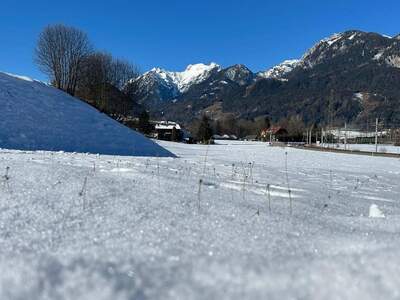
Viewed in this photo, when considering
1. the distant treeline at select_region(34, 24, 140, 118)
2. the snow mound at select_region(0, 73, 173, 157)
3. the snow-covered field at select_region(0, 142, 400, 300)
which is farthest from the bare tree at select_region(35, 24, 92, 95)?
the snow-covered field at select_region(0, 142, 400, 300)

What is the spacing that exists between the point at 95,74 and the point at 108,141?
123ft

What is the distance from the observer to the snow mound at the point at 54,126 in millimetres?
16672

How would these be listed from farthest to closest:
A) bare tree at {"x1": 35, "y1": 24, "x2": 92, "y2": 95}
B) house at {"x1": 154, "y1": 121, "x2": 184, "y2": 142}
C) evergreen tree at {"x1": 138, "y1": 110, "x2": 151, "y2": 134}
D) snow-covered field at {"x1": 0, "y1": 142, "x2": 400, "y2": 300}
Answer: house at {"x1": 154, "y1": 121, "x2": 184, "y2": 142}, evergreen tree at {"x1": 138, "y1": 110, "x2": 151, "y2": 134}, bare tree at {"x1": 35, "y1": 24, "x2": 92, "y2": 95}, snow-covered field at {"x1": 0, "y1": 142, "x2": 400, "y2": 300}

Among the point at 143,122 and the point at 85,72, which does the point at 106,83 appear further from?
the point at 143,122

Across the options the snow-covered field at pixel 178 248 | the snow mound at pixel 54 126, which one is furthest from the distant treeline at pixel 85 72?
the snow-covered field at pixel 178 248

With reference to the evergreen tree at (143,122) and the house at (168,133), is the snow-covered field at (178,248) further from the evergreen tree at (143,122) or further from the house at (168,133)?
the house at (168,133)

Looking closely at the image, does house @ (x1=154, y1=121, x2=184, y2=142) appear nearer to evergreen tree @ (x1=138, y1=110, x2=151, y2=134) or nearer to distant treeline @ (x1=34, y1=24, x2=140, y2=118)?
evergreen tree @ (x1=138, y1=110, x2=151, y2=134)

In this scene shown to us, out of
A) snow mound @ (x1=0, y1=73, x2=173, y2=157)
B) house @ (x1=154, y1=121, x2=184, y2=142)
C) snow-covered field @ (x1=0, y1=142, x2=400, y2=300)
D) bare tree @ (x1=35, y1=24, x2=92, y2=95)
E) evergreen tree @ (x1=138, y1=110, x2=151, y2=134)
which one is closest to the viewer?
snow-covered field @ (x1=0, y1=142, x2=400, y2=300)

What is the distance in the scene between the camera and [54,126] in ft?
59.5

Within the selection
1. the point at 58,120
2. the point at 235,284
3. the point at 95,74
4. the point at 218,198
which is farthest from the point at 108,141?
the point at 95,74

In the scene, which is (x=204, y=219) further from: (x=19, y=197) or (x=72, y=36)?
(x=72, y=36)

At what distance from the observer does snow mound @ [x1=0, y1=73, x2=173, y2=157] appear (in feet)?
54.7

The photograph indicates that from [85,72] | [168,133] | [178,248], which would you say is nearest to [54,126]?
[178,248]

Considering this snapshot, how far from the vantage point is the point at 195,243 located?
3.11 m
